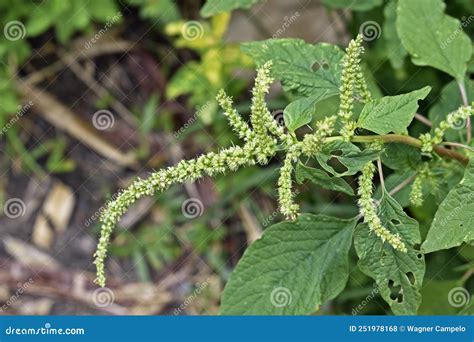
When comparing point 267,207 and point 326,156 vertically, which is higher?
point 267,207

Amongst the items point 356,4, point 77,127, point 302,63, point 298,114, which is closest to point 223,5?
point 302,63

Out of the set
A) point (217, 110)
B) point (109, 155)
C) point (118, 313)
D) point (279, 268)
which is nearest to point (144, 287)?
point (118, 313)

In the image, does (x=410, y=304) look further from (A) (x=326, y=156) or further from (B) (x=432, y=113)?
(B) (x=432, y=113)

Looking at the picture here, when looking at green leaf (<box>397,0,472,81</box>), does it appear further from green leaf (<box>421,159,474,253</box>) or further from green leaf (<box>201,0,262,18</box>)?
green leaf (<box>421,159,474,253</box>)

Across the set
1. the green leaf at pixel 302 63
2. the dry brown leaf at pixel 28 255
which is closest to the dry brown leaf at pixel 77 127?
the dry brown leaf at pixel 28 255

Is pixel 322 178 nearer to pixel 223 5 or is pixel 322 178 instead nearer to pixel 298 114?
pixel 298 114

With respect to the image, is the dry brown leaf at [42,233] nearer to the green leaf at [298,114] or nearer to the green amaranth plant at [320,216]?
the green amaranth plant at [320,216]

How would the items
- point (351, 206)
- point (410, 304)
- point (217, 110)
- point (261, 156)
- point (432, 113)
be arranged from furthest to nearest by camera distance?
1. point (217, 110)
2. point (351, 206)
3. point (432, 113)
4. point (410, 304)
5. point (261, 156)
